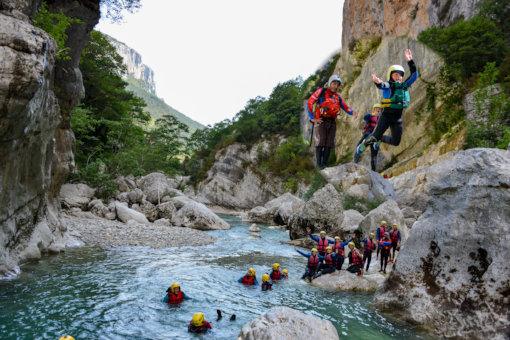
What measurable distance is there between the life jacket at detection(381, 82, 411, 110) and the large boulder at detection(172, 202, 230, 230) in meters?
23.0

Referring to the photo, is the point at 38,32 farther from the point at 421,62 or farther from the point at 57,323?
the point at 421,62

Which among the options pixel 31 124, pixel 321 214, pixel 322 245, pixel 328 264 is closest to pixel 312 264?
pixel 328 264

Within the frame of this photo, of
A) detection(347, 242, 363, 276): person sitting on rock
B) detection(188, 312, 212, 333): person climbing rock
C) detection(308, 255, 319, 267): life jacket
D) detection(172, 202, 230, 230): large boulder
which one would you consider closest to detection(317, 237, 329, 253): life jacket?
detection(308, 255, 319, 267): life jacket

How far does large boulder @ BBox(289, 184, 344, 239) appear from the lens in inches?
952

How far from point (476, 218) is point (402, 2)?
132ft

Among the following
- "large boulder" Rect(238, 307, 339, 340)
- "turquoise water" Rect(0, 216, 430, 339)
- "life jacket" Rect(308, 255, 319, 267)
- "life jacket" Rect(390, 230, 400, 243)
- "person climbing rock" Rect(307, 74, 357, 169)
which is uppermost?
"person climbing rock" Rect(307, 74, 357, 169)

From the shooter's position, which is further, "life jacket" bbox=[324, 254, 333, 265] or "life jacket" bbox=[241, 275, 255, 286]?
"life jacket" bbox=[324, 254, 333, 265]

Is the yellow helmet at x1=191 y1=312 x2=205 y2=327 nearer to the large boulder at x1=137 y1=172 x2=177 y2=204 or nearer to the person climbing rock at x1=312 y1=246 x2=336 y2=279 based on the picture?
the person climbing rock at x1=312 y1=246 x2=336 y2=279

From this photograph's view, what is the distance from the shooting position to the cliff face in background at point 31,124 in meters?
8.73

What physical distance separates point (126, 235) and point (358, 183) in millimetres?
18775

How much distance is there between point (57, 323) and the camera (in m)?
8.82

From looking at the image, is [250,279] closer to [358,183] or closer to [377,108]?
[377,108]

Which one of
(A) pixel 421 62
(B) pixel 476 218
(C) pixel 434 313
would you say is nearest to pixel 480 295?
(C) pixel 434 313

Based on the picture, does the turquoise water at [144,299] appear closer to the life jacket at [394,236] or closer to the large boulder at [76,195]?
the life jacket at [394,236]
